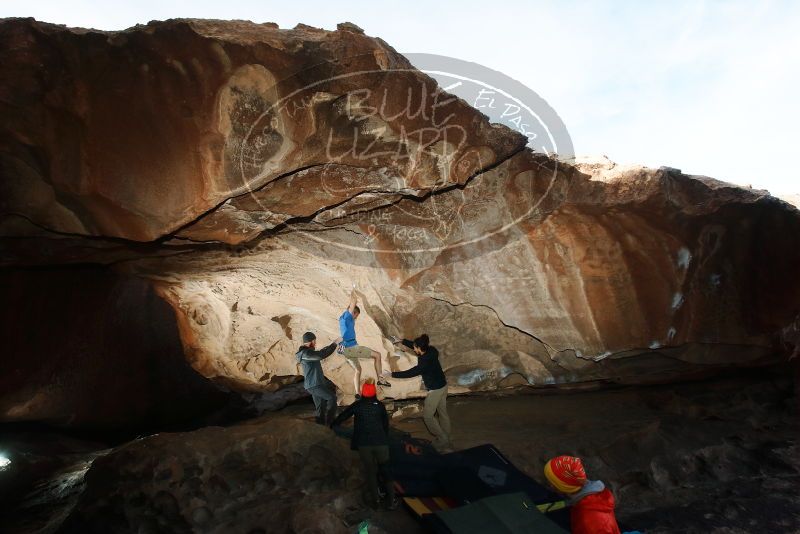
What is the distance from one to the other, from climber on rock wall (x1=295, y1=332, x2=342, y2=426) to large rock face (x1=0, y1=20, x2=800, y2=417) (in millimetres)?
595

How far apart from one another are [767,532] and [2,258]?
762 centimetres

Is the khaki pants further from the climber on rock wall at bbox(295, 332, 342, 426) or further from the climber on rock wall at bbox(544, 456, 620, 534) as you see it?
the climber on rock wall at bbox(544, 456, 620, 534)

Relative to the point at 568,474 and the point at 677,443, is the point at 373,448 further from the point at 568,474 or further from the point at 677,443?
the point at 677,443

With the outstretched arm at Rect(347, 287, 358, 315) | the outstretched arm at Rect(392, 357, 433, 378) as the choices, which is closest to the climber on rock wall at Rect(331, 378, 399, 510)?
the outstretched arm at Rect(392, 357, 433, 378)

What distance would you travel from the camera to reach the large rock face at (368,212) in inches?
122

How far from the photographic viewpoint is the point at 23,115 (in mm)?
3055

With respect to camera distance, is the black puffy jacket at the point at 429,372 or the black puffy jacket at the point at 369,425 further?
the black puffy jacket at the point at 429,372

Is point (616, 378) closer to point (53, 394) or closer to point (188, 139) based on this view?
point (188, 139)

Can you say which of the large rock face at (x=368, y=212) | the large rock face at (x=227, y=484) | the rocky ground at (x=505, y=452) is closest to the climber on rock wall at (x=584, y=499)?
the rocky ground at (x=505, y=452)

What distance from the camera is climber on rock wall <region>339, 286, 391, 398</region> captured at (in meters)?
5.79

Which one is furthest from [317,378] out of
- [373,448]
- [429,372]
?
[373,448]

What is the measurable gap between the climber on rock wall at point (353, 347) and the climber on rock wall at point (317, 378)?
9.7 inches

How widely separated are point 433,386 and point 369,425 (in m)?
1.38

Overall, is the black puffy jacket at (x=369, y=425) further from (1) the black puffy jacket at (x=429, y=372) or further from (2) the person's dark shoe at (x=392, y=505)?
(1) the black puffy jacket at (x=429, y=372)
